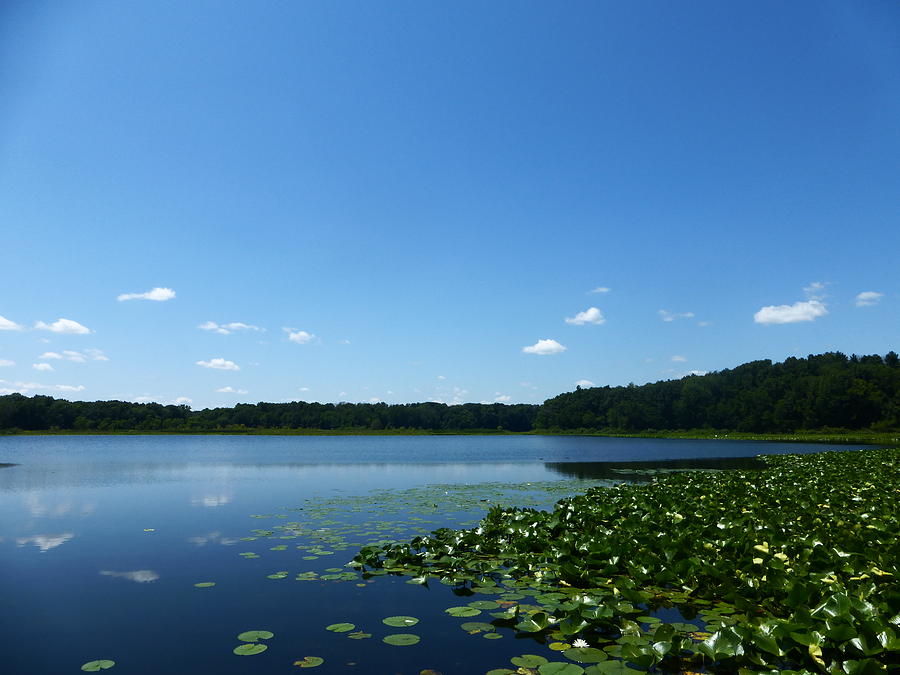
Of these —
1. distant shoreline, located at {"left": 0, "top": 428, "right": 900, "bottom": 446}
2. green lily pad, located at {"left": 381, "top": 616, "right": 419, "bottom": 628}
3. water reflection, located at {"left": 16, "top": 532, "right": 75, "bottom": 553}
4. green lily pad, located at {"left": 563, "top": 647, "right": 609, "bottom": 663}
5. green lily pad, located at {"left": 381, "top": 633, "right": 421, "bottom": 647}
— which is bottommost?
distant shoreline, located at {"left": 0, "top": 428, "right": 900, "bottom": 446}

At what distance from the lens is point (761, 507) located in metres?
11.9

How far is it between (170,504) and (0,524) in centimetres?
408

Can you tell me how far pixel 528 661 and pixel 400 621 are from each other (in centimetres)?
177

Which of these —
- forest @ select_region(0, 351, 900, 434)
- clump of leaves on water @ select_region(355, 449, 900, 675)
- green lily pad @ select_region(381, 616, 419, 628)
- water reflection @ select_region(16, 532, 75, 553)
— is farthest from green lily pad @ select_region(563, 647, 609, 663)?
forest @ select_region(0, 351, 900, 434)

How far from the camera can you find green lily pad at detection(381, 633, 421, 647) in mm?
5695

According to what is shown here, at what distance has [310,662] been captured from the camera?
525cm

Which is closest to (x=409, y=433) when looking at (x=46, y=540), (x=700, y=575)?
(x=46, y=540)

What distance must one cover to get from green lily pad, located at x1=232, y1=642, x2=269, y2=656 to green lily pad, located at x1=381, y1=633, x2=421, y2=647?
1202mm

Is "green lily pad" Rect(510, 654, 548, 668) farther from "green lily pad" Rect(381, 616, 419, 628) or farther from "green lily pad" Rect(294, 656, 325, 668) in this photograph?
"green lily pad" Rect(294, 656, 325, 668)

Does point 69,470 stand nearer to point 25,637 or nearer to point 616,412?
point 25,637

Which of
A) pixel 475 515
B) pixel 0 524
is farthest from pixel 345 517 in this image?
pixel 0 524

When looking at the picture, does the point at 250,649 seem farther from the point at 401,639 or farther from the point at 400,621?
the point at 400,621

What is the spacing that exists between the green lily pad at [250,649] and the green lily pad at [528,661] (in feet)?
8.18

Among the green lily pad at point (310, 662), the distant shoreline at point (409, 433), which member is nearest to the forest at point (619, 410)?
the distant shoreline at point (409, 433)
